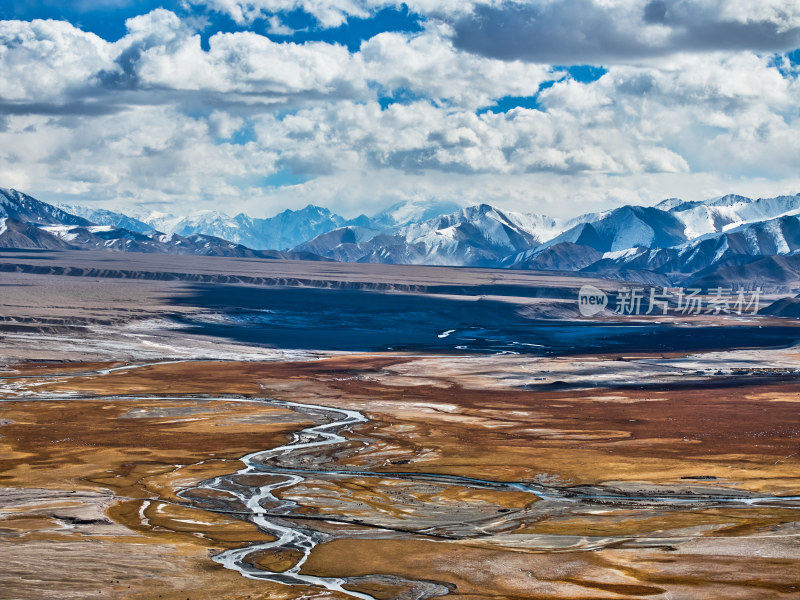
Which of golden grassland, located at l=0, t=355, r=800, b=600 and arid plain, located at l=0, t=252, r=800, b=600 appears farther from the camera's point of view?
arid plain, located at l=0, t=252, r=800, b=600

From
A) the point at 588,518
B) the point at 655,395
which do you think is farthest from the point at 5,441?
the point at 655,395

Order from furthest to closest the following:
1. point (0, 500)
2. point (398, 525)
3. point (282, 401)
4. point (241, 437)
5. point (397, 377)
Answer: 1. point (397, 377)
2. point (282, 401)
3. point (241, 437)
4. point (0, 500)
5. point (398, 525)

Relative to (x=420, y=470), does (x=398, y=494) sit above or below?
above

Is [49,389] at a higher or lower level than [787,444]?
lower

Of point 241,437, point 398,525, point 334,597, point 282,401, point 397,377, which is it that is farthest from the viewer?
point 397,377

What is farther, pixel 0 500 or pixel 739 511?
pixel 0 500

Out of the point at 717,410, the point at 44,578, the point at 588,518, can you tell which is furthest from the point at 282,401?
the point at 44,578

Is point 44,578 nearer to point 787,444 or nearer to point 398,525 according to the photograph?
point 398,525

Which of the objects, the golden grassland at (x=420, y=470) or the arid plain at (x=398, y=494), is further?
the arid plain at (x=398, y=494)

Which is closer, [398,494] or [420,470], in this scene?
[398,494]
